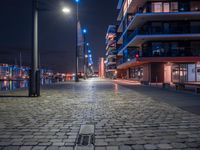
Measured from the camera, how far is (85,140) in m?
5.73

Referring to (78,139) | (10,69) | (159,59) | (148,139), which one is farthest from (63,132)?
(10,69)

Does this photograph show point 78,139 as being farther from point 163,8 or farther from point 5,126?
point 163,8

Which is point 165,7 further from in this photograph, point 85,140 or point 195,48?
point 85,140

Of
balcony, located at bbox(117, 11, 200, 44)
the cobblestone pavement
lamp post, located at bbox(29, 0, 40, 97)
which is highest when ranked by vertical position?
balcony, located at bbox(117, 11, 200, 44)

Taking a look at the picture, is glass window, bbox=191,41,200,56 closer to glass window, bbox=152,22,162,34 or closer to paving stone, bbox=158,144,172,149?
glass window, bbox=152,22,162,34

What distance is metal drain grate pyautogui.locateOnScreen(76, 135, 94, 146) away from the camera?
5488 millimetres

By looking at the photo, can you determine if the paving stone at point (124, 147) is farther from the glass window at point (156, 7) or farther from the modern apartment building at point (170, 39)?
the glass window at point (156, 7)

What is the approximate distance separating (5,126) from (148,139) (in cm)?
361

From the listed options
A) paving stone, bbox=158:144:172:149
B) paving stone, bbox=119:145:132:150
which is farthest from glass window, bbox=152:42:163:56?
paving stone, bbox=119:145:132:150

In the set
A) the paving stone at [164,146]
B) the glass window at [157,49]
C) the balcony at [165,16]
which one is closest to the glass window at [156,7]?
the balcony at [165,16]

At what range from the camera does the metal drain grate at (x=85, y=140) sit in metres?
5.49

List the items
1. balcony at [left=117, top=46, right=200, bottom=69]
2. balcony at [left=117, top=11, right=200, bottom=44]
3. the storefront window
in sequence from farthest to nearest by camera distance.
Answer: the storefront window
balcony at [left=117, top=46, right=200, bottom=69]
balcony at [left=117, top=11, right=200, bottom=44]

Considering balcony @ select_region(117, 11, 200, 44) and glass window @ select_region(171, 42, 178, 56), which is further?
glass window @ select_region(171, 42, 178, 56)

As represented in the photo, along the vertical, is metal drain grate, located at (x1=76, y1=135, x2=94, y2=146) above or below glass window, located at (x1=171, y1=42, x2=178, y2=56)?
below
